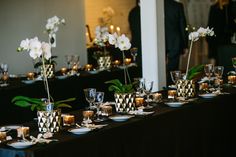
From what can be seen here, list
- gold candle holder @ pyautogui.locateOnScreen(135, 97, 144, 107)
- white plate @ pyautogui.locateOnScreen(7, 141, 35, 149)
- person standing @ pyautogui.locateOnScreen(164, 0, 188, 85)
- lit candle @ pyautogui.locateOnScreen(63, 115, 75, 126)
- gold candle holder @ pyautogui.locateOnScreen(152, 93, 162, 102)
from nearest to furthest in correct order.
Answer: white plate @ pyautogui.locateOnScreen(7, 141, 35, 149), lit candle @ pyautogui.locateOnScreen(63, 115, 75, 126), gold candle holder @ pyautogui.locateOnScreen(135, 97, 144, 107), gold candle holder @ pyautogui.locateOnScreen(152, 93, 162, 102), person standing @ pyautogui.locateOnScreen(164, 0, 188, 85)

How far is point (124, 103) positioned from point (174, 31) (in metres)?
4.09

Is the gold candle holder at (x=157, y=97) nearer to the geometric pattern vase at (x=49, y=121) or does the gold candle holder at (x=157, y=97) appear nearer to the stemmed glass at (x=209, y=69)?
the stemmed glass at (x=209, y=69)

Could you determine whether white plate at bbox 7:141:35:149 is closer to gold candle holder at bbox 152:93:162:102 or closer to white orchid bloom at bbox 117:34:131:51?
white orchid bloom at bbox 117:34:131:51

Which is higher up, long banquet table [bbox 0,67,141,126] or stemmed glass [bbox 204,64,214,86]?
stemmed glass [bbox 204,64,214,86]

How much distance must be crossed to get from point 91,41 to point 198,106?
6.76 meters

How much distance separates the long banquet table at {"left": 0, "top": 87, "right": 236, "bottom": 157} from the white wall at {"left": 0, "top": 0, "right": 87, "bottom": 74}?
364cm

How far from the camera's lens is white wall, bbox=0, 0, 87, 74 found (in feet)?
27.4

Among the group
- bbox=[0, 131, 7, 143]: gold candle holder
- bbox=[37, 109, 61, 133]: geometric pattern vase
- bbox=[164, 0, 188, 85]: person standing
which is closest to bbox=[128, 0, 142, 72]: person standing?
bbox=[164, 0, 188, 85]: person standing

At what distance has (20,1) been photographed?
8.52 m

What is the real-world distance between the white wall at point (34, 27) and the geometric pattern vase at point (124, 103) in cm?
407

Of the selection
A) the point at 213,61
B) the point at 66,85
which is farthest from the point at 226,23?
the point at 66,85

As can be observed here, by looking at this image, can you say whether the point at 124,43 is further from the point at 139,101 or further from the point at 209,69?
the point at 209,69

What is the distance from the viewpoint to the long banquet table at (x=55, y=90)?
6.04 meters

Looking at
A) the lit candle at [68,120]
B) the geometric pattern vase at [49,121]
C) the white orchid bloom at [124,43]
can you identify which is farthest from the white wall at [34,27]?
the geometric pattern vase at [49,121]
